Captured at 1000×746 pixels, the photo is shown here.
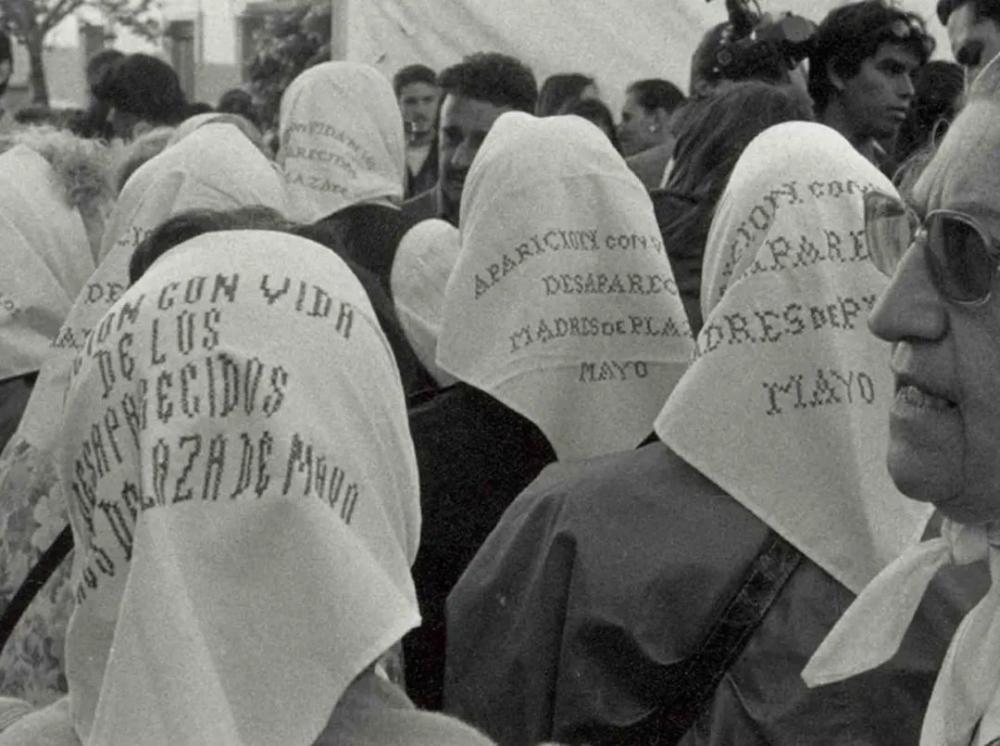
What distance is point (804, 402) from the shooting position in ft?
11.0

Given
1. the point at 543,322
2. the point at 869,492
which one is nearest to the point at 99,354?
the point at 869,492

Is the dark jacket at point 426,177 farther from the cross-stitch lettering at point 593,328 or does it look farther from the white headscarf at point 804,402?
the white headscarf at point 804,402

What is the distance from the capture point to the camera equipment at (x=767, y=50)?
5.98 m

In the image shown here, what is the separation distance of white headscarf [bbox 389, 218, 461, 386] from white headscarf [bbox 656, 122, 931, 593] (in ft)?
5.05

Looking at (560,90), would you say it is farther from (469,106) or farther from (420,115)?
(469,106)

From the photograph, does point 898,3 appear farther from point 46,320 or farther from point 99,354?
point 99,354

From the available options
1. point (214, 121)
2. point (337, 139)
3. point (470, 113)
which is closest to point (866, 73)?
point (470, 113)

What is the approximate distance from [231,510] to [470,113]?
4.71 m

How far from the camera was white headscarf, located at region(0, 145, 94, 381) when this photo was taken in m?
5.23

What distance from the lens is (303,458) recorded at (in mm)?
2363

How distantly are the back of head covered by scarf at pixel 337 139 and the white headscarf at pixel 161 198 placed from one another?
947mm

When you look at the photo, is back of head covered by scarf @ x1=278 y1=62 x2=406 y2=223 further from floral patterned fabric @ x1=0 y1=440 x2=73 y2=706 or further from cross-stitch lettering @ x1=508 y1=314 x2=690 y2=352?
floral patterned fabric @ x1=0 y1=440 x2=73 y2=706

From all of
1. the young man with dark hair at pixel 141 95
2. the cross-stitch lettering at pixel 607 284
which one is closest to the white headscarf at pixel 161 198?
the cross-stitch lettering at pixel 607 284

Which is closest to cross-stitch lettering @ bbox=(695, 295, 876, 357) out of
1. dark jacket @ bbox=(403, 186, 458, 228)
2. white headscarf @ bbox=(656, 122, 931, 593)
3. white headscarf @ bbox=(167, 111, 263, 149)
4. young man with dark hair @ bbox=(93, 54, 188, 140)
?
white headscarf @ bbox=(656, 122, 931, 593)
